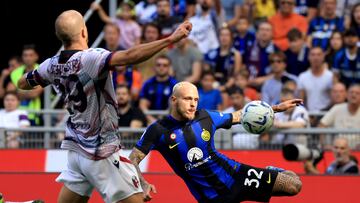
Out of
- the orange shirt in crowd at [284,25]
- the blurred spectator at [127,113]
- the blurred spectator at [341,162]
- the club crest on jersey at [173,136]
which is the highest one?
the orange shirt in crowd at [284,25]

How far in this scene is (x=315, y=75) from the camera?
15.2m

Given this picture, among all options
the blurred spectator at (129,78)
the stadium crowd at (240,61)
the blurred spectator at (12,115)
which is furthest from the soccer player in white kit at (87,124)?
the blurred spectator at (129,78)

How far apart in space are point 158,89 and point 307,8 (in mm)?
3028

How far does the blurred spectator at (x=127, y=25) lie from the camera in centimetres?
1700

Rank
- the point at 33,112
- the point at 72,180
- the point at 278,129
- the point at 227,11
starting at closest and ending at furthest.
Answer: the point at 72,180
the point at 278,129
the point at 33,112
the point at 227,11

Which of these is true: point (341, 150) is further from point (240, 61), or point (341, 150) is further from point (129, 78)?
point (129, 78)

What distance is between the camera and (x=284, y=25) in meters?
16.5

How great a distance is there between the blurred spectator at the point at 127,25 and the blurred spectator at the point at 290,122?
334 centimetres

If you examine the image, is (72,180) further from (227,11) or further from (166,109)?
(227,11)

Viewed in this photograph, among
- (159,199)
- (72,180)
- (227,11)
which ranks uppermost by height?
(227,11)

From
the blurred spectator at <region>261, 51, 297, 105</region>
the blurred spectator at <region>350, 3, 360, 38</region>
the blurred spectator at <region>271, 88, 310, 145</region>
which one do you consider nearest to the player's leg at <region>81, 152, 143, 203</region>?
the blurred spectator at <region>271, 88, 310, 145</region>

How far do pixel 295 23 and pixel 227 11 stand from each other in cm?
163

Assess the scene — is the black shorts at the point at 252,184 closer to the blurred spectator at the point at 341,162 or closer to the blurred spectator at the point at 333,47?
the blurred spectator at the point at 341,162

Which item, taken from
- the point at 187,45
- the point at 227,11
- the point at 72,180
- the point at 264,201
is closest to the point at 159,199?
the point at 264,201
